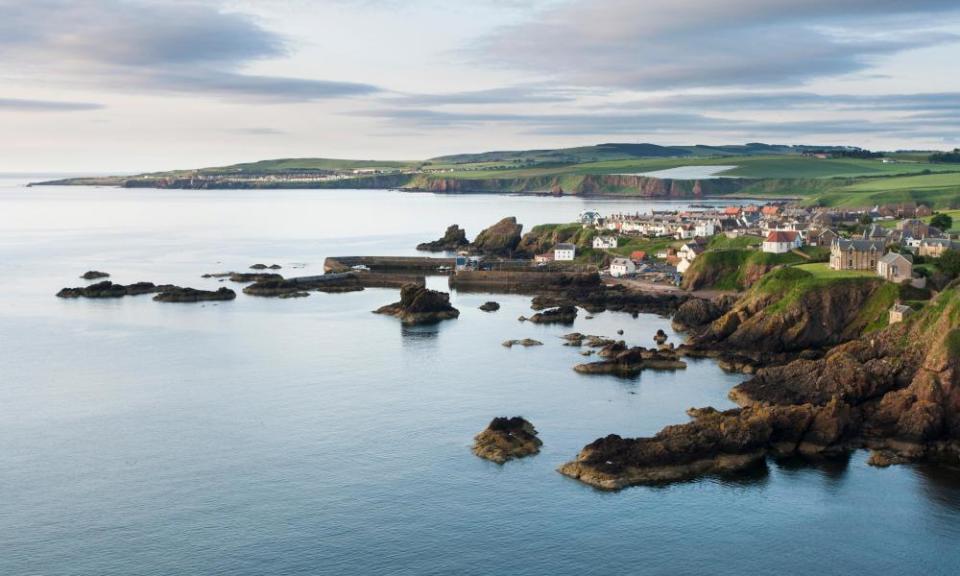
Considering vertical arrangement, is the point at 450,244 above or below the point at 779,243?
below

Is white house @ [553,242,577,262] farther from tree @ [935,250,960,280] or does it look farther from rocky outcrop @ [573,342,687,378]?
rocky outcrop @ [573,342,687,378]

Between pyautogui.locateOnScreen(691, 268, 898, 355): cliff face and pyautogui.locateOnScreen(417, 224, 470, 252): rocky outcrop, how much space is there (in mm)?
69309

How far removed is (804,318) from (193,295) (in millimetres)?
51515

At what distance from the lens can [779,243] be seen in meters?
85.6

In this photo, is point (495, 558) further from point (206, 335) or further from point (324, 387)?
point (206, 335)

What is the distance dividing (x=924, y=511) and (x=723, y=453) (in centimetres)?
783

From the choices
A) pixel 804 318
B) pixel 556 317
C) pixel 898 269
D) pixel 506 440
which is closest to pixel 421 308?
pixel 556 317

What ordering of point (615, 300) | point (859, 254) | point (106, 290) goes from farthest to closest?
1. point (106, 290)
2. point (615, 300)
3. point (859, 254)

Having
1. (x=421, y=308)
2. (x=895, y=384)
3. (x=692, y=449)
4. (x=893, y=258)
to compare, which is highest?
(x=893, y=258)

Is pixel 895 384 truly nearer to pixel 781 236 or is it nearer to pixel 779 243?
pixel 779 243

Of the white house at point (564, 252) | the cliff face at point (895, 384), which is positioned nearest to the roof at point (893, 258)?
the cliff face at point (895, 384)

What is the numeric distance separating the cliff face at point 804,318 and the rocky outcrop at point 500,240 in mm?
58826

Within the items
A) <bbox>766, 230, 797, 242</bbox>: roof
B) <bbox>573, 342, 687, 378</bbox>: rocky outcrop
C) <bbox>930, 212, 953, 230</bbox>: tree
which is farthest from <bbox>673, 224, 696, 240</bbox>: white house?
<bbox>573, 342, 687, 378</bbox>: rocky outcrop

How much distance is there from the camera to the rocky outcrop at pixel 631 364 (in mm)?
57156
